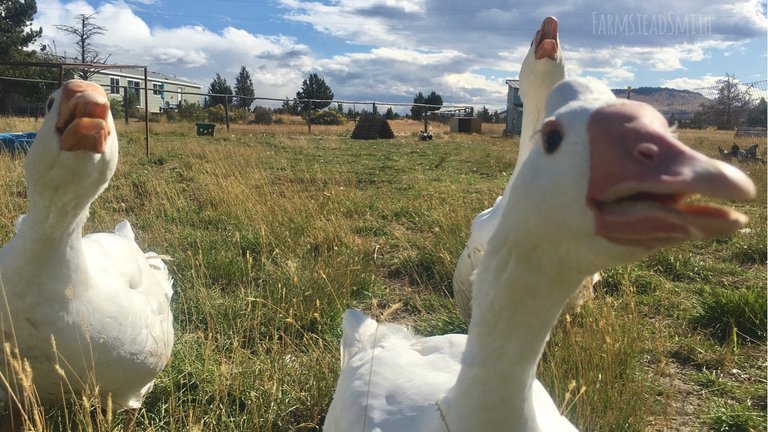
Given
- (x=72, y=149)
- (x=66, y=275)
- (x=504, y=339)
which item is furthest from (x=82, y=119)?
(x=504, y=339)

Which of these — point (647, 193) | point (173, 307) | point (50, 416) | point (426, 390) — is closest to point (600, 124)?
point (647, 193)

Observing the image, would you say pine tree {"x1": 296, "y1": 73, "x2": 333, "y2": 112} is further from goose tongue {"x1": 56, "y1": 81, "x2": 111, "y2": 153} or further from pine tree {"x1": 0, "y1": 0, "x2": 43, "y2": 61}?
goose tongue {"x1": 56, "y1": 81, "x2": 111, "y2": 153}

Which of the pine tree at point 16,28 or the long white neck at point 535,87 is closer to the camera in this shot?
the long white neck at point 535,87

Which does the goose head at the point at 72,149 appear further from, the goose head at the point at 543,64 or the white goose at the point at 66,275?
the goose head at the point at 543,64

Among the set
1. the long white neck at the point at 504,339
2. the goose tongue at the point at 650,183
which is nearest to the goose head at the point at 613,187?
the goose tongue at the point at 650,183

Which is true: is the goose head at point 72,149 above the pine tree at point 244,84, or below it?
below

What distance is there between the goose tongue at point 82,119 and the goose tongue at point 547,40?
2524mm

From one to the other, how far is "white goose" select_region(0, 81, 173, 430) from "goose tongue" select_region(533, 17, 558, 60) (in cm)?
251

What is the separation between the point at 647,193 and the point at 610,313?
1997mm

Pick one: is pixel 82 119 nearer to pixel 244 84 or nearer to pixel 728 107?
pixel 728 107

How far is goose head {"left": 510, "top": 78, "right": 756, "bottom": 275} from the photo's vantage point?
2.95 ft

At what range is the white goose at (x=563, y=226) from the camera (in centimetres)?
94

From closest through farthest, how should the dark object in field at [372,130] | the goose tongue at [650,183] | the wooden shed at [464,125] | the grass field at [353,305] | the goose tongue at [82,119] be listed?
the goose tongue at [650,183]
the goose tongue at [82,119]
the grass field at [353,305]
the dark object in field at [372,130]
the wooden shed at [464,125]

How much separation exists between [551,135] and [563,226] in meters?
0.19
